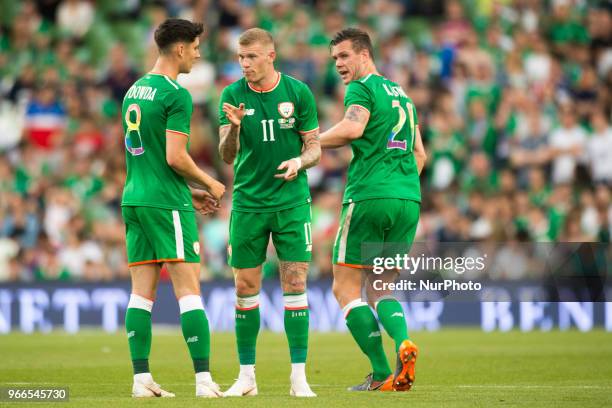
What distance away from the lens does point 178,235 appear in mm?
9141

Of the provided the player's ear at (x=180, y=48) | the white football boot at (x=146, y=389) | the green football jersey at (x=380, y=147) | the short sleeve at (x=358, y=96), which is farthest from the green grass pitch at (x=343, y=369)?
the player's ear at (x=180, y=48)

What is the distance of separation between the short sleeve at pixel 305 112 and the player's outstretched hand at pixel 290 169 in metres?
0.40

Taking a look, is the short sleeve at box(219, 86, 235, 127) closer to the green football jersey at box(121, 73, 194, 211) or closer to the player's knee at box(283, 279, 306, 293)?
the green football jersey at box(121, 73, 194, 211)

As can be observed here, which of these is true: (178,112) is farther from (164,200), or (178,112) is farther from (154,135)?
(164,200)

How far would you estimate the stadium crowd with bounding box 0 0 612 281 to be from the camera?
66.0 ft

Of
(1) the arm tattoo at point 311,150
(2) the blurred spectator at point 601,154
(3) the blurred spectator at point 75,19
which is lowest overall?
(1) the arm tattoo at point 311,150

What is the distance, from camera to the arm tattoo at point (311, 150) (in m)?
9.35

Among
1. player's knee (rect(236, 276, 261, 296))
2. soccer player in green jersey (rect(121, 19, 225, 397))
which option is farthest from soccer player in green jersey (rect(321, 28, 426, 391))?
soccer player in green jersey (rect(121, 19, 225, 397))

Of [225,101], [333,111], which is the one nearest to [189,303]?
[225,101]

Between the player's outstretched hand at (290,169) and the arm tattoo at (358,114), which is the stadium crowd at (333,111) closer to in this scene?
the arm tattoo at (358,114)

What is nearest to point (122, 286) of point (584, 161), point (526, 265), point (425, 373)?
point (526, 265)

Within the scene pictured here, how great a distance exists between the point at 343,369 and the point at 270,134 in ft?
12.0

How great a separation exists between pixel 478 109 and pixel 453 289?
10.2 m

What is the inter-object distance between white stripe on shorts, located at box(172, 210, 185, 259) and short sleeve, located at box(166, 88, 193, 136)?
615mm
